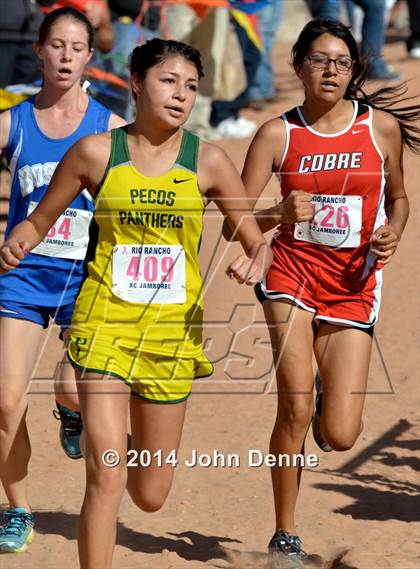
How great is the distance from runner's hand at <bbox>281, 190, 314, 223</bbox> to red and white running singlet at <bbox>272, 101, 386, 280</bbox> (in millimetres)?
358

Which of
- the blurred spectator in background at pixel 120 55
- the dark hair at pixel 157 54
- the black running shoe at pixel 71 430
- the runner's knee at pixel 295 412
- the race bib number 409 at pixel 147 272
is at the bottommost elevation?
the black running shoe at pixel 71 430

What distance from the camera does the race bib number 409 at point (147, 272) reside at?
4.49 metres

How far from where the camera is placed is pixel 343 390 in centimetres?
518

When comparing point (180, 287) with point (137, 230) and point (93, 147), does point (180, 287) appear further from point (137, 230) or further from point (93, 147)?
point (93, 147)

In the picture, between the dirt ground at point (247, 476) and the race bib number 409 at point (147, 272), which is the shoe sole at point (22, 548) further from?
the race bib number 409 at point (147, 272)

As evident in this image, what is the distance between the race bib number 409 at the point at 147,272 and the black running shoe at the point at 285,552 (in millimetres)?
1341

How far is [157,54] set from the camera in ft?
14.8

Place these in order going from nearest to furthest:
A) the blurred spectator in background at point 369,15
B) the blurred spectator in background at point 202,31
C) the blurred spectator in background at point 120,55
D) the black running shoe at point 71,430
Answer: the black running shoe at point 71,430
the blurred spectator in background at point 120,55
the blurred spectator in background at point 369,15
the blurred spectator in background at point 202,31

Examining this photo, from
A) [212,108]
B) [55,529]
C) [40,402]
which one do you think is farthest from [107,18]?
[55,529]

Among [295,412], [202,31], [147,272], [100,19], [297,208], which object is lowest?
[295,412]

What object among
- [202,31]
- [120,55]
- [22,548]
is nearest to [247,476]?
[22,548]

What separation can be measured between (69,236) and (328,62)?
134cm

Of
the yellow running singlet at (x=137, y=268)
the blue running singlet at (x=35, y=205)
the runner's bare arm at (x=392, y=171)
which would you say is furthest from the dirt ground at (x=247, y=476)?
the runner's bare arm at (x=392, y=171)

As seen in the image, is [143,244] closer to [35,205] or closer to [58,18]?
[35,205]
